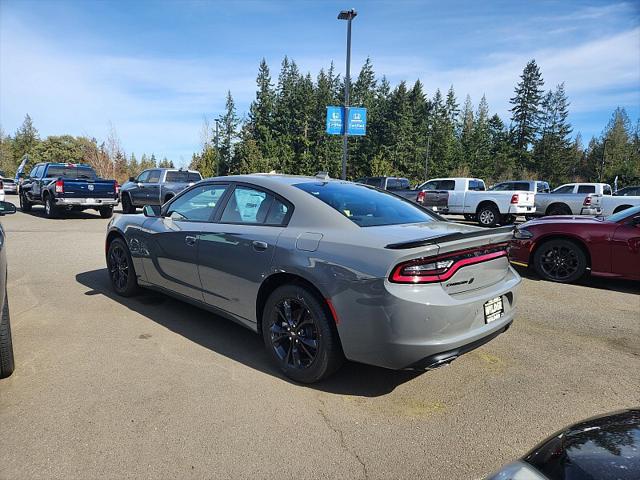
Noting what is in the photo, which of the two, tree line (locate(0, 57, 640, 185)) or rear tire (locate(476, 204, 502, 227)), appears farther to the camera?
tree line (locate(0, 57, 640, 185))

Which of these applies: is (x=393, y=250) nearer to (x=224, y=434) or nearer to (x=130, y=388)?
(x=224, y=434)

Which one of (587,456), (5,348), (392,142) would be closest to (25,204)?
(5,348)

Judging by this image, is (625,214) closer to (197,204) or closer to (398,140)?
(197,204)

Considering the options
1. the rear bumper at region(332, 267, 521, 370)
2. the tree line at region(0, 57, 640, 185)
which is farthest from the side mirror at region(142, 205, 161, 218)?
the tree line at region(0, 57, 640, 185)

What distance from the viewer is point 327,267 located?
3.00 metres

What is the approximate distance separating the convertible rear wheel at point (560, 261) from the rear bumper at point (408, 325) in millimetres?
4586

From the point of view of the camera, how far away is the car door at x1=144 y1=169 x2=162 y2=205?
16.4 m

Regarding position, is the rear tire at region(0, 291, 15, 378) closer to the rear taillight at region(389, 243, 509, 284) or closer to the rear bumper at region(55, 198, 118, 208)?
the rear taillight at region(389, 243, 509, 284)

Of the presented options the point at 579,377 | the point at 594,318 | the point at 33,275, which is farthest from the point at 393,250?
the point at 33,275

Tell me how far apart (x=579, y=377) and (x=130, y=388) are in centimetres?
350

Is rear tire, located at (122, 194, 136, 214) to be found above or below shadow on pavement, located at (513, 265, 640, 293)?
above

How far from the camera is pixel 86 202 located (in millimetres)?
14164

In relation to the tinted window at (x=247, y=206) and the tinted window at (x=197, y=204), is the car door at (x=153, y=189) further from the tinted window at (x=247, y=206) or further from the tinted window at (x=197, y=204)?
the tinted window at (x=247, y=206)

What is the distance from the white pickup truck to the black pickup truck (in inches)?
476
